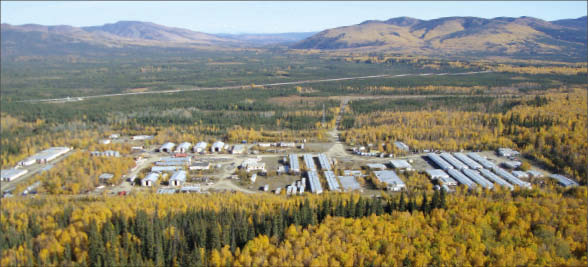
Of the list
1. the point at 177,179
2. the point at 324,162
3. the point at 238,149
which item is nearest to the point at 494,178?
the point at 324,162

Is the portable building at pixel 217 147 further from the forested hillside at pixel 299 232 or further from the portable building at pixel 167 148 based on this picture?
the forested hillside at pixel 299 232

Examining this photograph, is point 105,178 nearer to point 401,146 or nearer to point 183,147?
point 183,147

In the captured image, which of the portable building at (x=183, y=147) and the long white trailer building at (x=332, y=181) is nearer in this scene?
the long white trailer building at (x=332, y=181)

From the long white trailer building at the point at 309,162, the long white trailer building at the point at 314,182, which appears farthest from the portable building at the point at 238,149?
the long white trailer building at the point at 314,182

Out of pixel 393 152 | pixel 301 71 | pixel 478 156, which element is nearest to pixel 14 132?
pixel 393 152

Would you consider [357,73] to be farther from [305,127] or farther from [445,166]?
[445,166]

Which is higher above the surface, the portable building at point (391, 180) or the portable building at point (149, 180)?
the portable building at point (391, 180)
